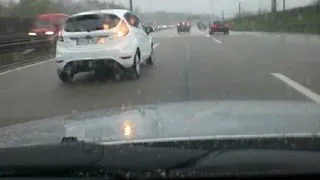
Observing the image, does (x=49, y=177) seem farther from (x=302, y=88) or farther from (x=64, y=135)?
(x=302, y=88)

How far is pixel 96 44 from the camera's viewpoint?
14.0m

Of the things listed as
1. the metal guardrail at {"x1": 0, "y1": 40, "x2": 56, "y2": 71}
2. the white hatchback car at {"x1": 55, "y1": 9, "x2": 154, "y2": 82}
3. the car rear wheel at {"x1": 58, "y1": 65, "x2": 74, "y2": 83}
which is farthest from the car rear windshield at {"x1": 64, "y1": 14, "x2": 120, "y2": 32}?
the metal guardrail at {"x1": 0, "y1": 40, "x2": 56, "y2": 71}

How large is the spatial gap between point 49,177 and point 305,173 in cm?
103

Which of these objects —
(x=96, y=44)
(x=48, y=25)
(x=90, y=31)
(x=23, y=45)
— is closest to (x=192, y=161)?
(x=96, y=44)

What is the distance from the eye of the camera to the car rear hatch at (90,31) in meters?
14.0

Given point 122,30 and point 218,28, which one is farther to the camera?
point 218,28

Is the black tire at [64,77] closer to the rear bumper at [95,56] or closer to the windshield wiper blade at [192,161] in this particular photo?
the rear bumper at [95,56]

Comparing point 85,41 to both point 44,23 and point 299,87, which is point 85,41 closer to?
point 299,87

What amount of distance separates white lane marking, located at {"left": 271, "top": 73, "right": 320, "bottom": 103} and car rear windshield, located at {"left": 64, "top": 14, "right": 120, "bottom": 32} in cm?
382

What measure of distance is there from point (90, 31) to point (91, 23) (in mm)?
210

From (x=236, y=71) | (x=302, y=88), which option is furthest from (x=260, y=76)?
(x=302, y=88)

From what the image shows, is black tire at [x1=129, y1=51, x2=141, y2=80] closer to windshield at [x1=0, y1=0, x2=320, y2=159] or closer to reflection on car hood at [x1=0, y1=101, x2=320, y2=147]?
windshield at [x1=0, y1=0, x2=320, y2=159]

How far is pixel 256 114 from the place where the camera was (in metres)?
4.13

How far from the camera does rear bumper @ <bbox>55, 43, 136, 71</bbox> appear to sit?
45.7 feet
